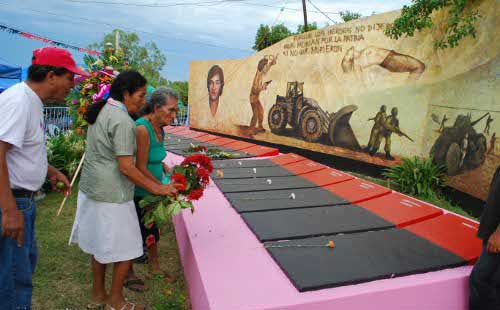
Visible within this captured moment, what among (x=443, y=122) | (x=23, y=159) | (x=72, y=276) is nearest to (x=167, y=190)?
(x=23, y=159)

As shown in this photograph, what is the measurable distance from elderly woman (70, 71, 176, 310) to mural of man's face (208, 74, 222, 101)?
9686 mm

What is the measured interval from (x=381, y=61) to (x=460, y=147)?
7.42 feet

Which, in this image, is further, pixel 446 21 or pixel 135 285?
pixel 446 21

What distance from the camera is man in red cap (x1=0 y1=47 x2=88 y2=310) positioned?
160 centimetres

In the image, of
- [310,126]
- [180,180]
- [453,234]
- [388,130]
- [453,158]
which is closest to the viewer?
[180,180]

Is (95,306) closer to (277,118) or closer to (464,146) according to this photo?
(464,146)

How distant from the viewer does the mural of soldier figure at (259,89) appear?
9453 millimetres

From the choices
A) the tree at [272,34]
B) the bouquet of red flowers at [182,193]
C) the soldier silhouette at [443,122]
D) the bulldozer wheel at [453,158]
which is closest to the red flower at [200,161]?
the bouquet of red flowers at [182,193]

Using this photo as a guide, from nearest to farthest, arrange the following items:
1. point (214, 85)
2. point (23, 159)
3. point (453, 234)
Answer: point (23, 159) < point (453, 234) < point (214, 85)

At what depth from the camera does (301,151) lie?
8453 millimetres

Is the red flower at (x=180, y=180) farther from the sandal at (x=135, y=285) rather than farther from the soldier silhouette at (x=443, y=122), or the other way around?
the soldier silhouette at (x=443, y=122)

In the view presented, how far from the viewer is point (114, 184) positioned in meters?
2.11

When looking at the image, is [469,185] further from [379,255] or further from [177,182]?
[177,182]

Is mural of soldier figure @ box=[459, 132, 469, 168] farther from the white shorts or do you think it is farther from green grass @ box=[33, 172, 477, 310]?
the white shorts
